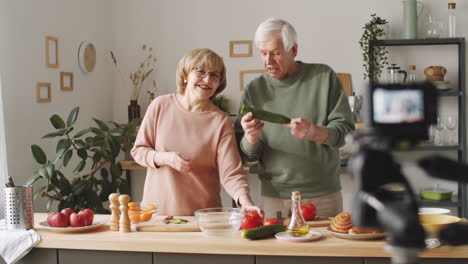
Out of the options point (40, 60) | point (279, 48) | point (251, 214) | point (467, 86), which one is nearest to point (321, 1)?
point (467, 86)

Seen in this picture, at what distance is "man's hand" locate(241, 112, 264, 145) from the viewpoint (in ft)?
7.86

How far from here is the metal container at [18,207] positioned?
7.92 ft

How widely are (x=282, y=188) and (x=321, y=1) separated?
303 centimetres

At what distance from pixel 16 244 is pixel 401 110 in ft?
6.34

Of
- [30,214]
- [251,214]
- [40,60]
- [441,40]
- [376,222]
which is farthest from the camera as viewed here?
[441,40]

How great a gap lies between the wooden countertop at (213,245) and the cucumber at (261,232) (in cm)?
2

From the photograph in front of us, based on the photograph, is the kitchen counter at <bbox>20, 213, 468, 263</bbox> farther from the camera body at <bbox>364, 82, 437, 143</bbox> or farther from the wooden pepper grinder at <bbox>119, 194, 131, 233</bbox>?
the camera body at <bbox>364, 82, 437, 143</bbox>

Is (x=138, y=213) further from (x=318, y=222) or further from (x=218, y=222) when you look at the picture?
(x=318, y=222)

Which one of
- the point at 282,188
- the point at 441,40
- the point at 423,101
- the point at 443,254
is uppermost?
the point at 441,40

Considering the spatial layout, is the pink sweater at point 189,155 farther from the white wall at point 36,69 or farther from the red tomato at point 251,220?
the white wall at point 36,69

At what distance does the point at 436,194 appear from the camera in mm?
5016

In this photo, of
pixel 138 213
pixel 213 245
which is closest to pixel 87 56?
pixel 138 213

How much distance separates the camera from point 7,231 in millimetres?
2422

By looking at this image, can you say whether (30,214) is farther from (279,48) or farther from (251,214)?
(279,48)
